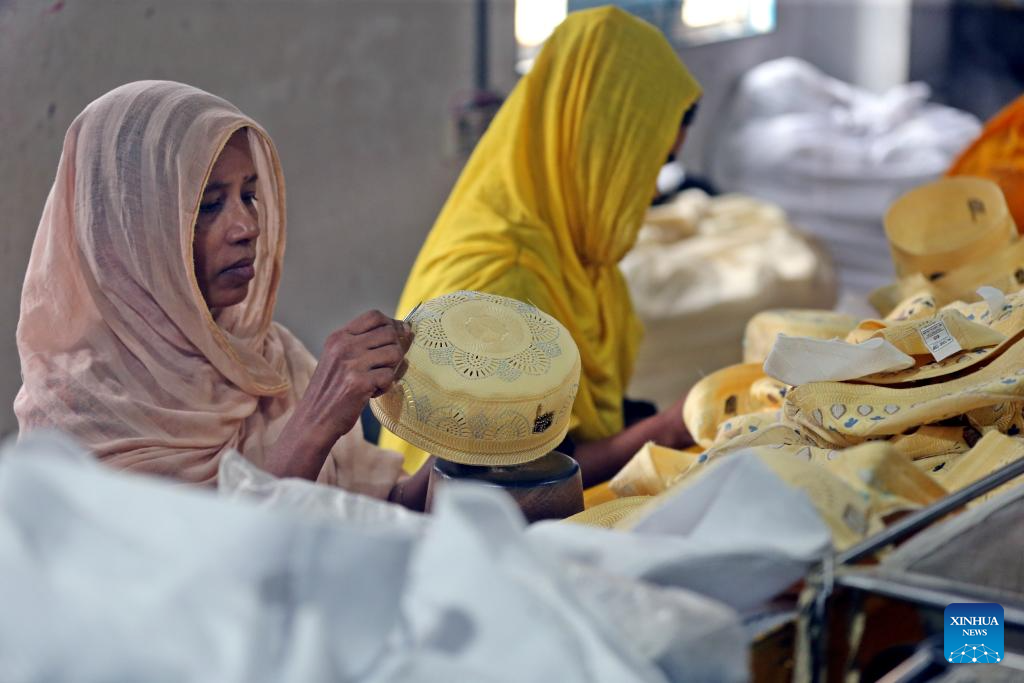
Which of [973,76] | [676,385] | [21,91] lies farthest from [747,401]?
[973,76]

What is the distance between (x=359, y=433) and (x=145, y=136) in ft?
1.73

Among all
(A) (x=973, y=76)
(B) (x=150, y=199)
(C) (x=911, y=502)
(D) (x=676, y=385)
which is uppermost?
(B) (x=150, y=199)

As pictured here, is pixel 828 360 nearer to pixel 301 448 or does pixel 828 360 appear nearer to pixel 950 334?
pixel 950 334

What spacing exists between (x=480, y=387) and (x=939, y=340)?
0.57 m

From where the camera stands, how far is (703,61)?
5.05 m

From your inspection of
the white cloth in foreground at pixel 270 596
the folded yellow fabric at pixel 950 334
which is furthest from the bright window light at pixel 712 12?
the white cloth in foreground at pixel 270 596

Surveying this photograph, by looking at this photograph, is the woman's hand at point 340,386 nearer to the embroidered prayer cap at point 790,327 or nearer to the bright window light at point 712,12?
the embroidered prayer cap at point 790,327

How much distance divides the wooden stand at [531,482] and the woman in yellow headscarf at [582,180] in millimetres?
650

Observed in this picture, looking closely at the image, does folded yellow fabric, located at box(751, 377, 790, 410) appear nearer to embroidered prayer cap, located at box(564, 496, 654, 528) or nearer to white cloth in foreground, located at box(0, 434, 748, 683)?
embroidered prayer cap, located at box(564, 496, 654, 528)

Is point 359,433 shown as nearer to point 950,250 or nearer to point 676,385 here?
point 950,250

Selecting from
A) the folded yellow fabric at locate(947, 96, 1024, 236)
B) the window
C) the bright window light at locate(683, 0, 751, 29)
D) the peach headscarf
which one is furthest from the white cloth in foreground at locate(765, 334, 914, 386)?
the bright window light at locate(683, 0, 751, 29)

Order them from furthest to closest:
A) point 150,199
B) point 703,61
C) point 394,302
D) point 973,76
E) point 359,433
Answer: point 973,76 → point 703,61 → point 394,302 → point 359,433 → point 150,199

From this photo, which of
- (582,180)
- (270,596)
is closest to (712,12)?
(582,180)

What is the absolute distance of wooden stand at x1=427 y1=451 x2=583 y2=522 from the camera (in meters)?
1.27
